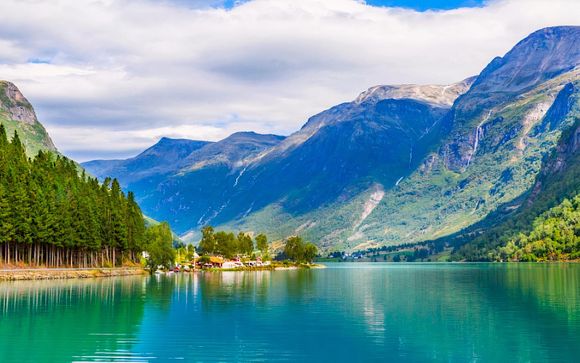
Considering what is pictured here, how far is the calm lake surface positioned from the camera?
48.0 metres

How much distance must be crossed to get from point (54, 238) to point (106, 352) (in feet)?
354

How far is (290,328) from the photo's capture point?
202 feet

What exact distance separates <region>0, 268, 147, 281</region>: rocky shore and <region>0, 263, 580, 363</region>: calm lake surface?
37.6m

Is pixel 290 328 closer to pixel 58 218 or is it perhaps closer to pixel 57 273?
pixel 57 273

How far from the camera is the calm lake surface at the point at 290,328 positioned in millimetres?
48031

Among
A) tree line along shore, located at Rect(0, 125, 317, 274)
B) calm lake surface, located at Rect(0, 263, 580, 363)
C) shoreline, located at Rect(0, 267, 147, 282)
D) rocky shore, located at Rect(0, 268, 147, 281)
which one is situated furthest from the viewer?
tree line along shore, located at Rect(0, 125, 317, 274)

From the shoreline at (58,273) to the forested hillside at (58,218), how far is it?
481 centimetres

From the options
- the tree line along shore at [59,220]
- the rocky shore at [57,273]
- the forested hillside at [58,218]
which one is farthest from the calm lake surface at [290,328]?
the tree line along shore at [59,220]

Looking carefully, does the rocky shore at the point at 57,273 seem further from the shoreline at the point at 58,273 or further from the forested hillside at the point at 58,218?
the forested hillside at the point at 58,218

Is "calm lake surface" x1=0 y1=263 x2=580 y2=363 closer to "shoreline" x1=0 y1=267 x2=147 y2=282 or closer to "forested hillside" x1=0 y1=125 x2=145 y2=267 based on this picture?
"shoreline" x1=0 y1=267 x2=147 y2=282

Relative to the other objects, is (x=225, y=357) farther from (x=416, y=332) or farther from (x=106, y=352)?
(x=416, y=332)

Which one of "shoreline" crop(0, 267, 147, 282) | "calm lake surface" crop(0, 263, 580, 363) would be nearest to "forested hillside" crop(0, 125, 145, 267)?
"shoreline" crop(0, 267, 147, 282)

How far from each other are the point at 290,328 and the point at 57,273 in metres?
97.2

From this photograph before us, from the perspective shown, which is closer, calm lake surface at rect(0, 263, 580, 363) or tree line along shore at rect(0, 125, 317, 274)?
calm lake surface at rect(0, 263, 580, 363)
